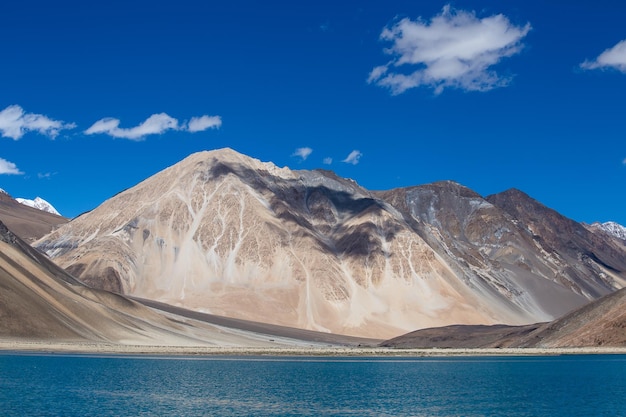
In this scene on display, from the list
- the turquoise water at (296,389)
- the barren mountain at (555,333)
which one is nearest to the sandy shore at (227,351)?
the barren mountain at (555,333)

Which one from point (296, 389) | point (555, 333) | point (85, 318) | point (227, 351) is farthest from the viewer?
point (555, 333)

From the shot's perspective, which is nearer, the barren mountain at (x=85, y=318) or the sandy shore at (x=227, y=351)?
the sandy shore at (x=227, y=351)

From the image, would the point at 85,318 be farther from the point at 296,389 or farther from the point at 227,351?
the point at 296,389

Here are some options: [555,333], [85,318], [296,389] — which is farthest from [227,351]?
[296,389]

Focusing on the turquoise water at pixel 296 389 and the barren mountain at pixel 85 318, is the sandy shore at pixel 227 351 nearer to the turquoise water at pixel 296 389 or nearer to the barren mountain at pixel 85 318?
the barren mountain at pixel 85 318

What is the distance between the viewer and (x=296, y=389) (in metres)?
64.0

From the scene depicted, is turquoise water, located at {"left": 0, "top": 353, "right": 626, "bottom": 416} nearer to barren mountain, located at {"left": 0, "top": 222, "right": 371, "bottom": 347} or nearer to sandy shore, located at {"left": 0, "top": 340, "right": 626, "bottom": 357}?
sandy shore, located at {"left": 0, "top": 340, "right": 626, "bottom": 357}

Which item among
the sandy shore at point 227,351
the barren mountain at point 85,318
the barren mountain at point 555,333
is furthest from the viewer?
the barren mountain at point 555,333

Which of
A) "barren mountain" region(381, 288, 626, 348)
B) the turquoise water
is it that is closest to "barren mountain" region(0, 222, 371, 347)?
the turquoise water

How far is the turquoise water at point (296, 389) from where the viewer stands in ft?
163

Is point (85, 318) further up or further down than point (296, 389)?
further up

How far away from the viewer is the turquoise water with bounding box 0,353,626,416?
49781 mm

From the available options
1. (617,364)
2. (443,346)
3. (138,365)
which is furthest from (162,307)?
(617,364)

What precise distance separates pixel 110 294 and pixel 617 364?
93.5 metres
